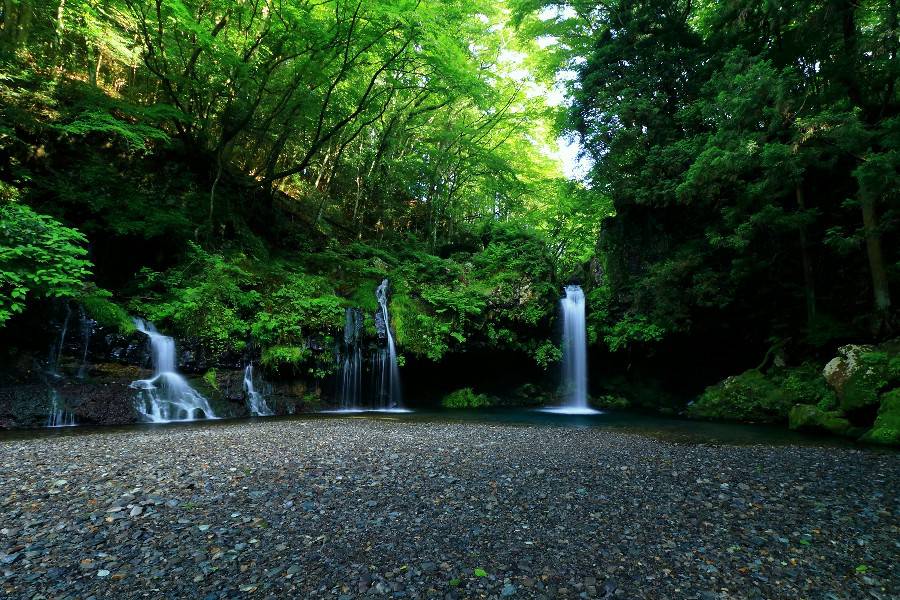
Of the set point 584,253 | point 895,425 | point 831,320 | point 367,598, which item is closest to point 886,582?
point 367,598

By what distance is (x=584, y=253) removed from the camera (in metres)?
20.5

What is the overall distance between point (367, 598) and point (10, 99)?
1383cm

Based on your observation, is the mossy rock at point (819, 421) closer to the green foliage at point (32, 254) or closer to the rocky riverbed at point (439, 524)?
the rocky riverbed at point (439, 524)

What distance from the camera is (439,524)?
313cm

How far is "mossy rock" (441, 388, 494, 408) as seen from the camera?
13.9 meters

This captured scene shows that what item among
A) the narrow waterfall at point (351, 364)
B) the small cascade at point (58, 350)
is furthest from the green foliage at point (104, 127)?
the narrow waterfall at point (351, 364)

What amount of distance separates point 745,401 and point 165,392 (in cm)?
1376

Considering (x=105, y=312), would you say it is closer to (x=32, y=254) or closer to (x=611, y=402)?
(x=32, y=254)

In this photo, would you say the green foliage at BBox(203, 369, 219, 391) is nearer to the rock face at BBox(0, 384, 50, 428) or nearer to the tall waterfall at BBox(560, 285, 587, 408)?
the rock face at BBox(0, 384, 50, 428)

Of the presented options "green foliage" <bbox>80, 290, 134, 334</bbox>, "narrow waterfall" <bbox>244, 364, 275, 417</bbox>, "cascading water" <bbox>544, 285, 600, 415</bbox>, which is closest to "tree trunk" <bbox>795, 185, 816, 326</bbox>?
"cascading water" <bbox>544, 285, 600, 415</bbox>

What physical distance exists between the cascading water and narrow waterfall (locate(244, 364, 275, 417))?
9640mm

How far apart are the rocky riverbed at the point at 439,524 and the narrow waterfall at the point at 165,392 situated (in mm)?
3387

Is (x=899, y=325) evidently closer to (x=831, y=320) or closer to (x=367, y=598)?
(x=831, y=320)

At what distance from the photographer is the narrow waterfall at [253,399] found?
10.0 m
